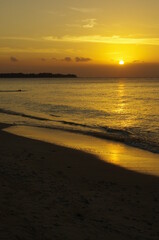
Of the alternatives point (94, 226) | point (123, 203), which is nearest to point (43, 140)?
point (123, 203)

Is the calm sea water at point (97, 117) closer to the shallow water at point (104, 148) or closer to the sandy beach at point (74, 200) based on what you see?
the shallow water at point (104, 148)

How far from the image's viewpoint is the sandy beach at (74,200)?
6.02 m

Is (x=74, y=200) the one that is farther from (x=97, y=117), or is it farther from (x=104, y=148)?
(x=97, y=117)

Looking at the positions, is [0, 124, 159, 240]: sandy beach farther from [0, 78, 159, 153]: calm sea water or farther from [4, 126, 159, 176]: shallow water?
[0, 78, 159, 153]: calm sea water

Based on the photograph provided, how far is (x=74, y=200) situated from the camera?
25.1 feet

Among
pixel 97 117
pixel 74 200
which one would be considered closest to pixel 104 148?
pixel 74 200

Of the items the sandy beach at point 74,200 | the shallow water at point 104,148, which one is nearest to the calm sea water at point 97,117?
the shallow water at point 104,148

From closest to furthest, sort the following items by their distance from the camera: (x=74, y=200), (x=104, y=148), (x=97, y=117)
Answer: (x=74, y=200) < (x=104, y=148) < (x=97, y=117)

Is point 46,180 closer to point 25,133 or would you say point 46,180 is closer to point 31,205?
point 31,205

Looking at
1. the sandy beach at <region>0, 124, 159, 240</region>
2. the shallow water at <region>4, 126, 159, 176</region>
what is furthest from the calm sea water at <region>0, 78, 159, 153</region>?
the sandy beach at <region>0, 124, 159, 240</region>

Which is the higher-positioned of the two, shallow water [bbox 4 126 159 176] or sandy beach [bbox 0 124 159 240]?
sandy beach [bbox 0 124 159 240]

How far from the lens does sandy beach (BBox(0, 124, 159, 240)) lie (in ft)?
19.7

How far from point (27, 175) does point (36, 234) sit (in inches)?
154

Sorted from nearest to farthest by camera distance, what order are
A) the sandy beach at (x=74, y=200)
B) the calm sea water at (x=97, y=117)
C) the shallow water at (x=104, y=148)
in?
the sandy beach at (x=74, y=200) < the shallow water at (x=104, y=148) < the calm sea water at (x=97, y=117)
